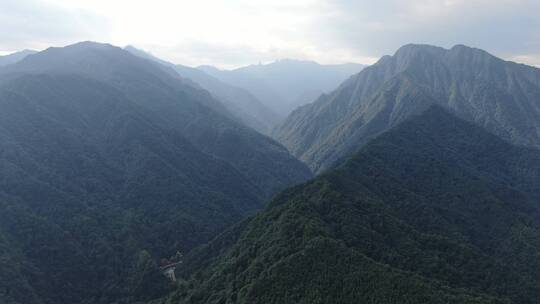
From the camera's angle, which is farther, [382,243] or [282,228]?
[282,228]

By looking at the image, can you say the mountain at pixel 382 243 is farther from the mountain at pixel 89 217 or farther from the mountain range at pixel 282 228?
the mountain at pixel 89 217

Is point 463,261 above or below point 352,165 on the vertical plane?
below

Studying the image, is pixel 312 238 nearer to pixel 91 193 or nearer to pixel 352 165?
pixel 352 165

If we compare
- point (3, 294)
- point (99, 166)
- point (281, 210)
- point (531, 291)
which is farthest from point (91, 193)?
point (531, 291)

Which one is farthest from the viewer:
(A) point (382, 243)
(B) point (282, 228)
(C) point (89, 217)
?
(C) point (89, 217)

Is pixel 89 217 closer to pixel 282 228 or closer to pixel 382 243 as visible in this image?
pixel 282 228

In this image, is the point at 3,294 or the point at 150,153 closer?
A: the point at 3,294

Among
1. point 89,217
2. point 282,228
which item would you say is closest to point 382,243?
point 282,228

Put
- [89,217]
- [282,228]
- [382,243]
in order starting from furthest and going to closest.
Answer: [89,217]
[282,228]
[382,243]
